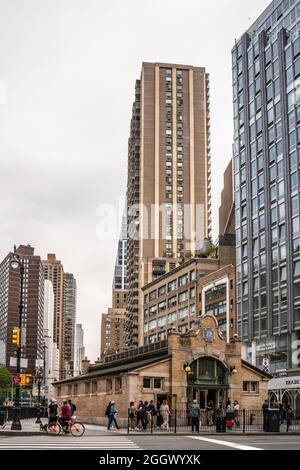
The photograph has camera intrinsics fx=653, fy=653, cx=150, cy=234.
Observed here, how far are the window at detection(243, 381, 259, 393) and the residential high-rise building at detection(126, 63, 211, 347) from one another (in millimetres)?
97060

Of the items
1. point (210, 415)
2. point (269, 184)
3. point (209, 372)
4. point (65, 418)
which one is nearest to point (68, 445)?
point (65, 418)

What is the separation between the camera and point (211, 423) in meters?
45.0

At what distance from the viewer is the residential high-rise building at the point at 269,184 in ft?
245

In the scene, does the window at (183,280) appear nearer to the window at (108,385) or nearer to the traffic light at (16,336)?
the window at (108,385)

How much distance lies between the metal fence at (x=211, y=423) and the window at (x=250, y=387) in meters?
2.17

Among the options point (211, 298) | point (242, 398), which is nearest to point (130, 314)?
point (211, 298)

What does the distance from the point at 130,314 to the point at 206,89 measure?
199 feet

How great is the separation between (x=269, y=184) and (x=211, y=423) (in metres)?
42.5

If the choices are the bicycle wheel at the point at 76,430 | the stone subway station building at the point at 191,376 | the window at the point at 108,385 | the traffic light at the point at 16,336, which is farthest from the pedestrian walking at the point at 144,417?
the window at the point at 108,385

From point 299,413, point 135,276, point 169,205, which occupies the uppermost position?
point 169,205

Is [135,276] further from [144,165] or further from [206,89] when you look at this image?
[206,89]

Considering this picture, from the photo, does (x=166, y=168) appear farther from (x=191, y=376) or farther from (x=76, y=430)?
(x=76, y=430)

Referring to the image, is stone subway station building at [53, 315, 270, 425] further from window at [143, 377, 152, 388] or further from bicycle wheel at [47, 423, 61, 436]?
bicycle wheel at [47, 423, 61, 436]

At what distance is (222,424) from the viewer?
35625 mm
